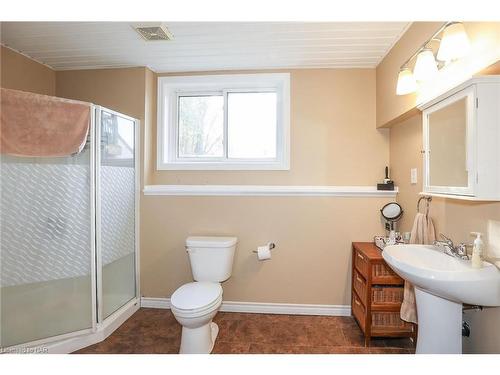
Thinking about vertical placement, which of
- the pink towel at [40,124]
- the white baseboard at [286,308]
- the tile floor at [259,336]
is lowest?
the tile floor at [259,336]

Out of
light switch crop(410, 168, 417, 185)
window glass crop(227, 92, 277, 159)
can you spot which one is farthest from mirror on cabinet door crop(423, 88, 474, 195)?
window glass crop(227, 92, 277, 159)

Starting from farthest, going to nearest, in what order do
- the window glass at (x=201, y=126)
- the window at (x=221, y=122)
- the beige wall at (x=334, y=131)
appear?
the window glass at (x=201, y=126) → the window at (x=221, y=122) → the beige wall at (x=334, y=131)

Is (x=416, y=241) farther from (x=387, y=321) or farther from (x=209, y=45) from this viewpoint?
(x=209, y=45)

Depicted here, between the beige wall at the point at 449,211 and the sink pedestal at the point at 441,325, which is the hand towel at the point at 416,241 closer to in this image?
the beige wall at the point at 449,211

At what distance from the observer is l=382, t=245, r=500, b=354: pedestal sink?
1023mm

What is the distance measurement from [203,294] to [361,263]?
4.03 ft

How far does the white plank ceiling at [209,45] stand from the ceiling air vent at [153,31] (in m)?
0.04

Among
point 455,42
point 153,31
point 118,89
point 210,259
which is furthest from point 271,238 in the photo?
point 118,89

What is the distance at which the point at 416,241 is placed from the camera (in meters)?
1.57

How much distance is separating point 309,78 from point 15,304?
2.86 meters

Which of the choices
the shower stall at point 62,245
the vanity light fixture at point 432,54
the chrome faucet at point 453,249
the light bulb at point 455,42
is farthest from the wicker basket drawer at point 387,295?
the shower stall at point 62,245

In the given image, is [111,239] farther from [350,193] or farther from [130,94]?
[350,193]

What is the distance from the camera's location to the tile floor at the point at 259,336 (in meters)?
1.69

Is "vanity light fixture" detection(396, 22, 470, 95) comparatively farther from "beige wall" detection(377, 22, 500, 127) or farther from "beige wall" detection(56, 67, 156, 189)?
"beige wall" detection(56, 67, 156, 189)
